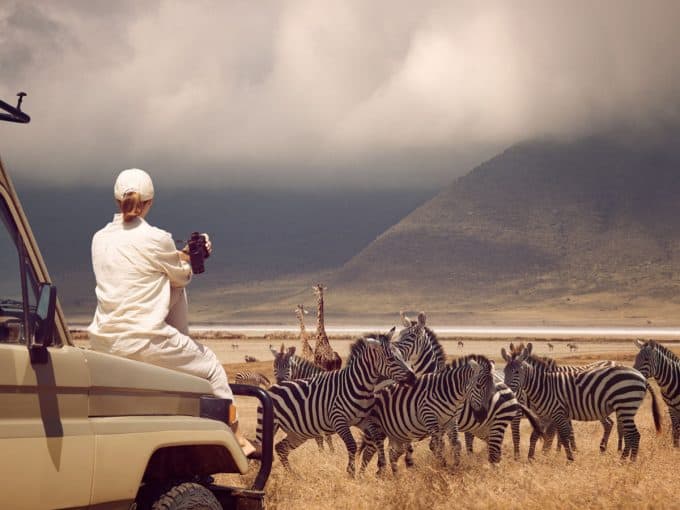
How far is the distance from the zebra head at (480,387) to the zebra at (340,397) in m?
0.66

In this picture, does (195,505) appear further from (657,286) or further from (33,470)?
(657,286)

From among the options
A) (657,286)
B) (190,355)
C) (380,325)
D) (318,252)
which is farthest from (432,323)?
(190,355)

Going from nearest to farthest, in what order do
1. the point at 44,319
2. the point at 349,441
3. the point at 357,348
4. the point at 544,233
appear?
Result: the point at 44,319
the point at 349,441
the point at 357,348
the point at 544,233

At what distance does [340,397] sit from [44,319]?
302 inches

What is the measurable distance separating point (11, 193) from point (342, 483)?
19.1 ft

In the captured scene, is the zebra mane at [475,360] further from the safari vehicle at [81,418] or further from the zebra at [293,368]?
the safari vehicle at [81,418]

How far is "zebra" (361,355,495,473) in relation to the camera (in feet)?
38.9

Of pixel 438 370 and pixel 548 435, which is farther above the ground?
pixel 438 370

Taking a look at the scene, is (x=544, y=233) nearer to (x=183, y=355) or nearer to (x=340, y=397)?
(x=340, y=397)

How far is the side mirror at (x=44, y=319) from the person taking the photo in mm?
4805

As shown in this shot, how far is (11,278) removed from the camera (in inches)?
209

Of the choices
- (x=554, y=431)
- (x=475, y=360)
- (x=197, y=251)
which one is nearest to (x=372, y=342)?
(x=475, y=360)

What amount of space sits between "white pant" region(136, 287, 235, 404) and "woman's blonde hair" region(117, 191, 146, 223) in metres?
0.44

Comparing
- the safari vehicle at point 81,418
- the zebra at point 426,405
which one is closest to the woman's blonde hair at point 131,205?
the safari vehicle at point 81,418
